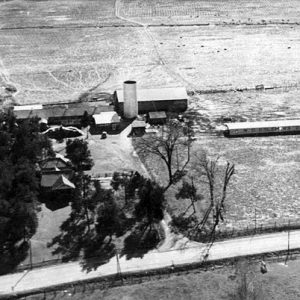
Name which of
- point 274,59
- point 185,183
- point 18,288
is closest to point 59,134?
point 185,183

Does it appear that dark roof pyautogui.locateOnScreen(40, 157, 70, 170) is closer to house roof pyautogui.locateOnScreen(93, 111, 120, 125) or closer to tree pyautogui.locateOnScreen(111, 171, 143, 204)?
tree pyautogui.locateOnScreen(111, 171, 143, 204)

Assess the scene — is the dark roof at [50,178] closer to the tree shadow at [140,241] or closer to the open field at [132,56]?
the tree shadow at [140,241]

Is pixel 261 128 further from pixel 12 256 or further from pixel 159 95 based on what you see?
pixel 12 256

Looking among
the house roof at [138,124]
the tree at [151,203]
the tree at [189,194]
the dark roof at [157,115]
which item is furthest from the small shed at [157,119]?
the tree at [151,203]

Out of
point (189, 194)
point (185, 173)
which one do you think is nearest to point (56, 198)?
point (189, 194)

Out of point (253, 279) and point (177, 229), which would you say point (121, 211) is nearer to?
point (177, 229)
